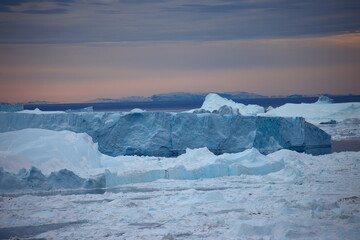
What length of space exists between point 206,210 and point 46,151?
17.5 feet

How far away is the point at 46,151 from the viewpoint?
1209 cm

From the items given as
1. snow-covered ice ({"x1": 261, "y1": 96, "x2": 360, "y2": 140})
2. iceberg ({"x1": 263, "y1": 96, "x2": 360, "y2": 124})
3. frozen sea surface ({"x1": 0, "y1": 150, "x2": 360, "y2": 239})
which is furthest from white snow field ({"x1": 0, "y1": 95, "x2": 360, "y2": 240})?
iceberg ({"x1": 263, "y1": 96, "x2": 360, "y2": 124})

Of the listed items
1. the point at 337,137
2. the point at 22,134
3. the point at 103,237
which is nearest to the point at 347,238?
the point at 103,237

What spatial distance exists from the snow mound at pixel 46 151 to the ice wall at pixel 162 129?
4534 millimetres

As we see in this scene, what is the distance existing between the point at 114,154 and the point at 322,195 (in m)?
9.98

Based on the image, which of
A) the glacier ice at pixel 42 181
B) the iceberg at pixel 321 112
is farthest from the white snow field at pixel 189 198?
the iceberg at pixel 321 112

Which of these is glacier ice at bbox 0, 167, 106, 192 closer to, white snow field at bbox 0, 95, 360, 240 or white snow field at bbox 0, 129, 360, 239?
white snow field at bbox 0, 95, 360, 240

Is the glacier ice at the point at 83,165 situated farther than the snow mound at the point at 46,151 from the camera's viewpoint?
No

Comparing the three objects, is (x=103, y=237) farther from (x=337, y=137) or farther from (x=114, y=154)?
(x=337, y=137)

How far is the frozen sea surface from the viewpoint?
254 inches

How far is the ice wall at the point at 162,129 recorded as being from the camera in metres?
18.3

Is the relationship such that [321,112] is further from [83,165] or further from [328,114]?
[83,165]

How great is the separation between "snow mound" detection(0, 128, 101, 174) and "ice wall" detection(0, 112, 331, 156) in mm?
4534

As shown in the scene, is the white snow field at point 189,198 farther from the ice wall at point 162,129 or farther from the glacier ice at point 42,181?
the ice wall at point 162,129
